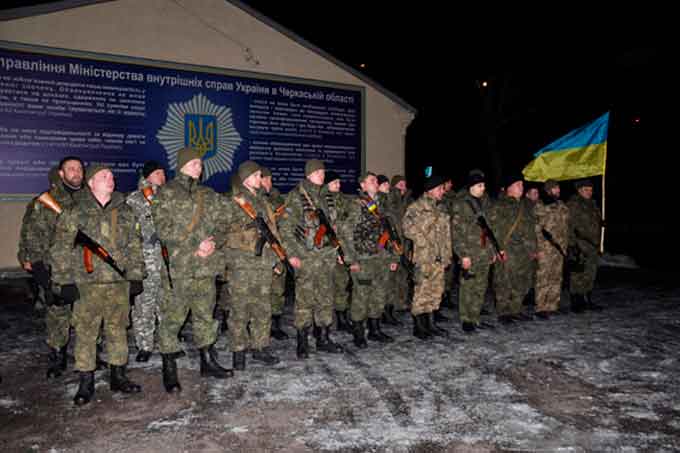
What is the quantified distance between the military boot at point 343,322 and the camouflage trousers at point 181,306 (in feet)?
7.97

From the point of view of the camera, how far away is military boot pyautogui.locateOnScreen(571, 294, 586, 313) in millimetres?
7423

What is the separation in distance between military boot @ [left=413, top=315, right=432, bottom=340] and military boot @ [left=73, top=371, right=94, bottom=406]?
3.43 m

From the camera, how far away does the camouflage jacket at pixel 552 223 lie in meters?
7.19

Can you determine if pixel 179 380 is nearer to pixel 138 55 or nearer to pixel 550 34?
pixel 138 55

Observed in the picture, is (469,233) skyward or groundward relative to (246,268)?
skyward

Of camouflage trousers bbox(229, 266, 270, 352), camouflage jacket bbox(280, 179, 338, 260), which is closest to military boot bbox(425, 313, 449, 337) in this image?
camouflage jacket bbox(280, 179, 338, 260)

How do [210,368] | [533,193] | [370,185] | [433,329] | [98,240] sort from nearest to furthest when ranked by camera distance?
[98,240] < [210,368] < [370,185] < [433,329] < [533,193]

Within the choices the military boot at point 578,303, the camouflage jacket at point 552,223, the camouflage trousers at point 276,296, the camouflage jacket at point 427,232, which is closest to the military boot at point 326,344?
the camouflage trousers at point 276,296

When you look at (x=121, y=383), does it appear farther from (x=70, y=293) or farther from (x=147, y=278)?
(x=147, y=278)

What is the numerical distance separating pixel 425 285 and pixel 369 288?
723 millimetres

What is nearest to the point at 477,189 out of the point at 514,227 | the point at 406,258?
the point at 514,227

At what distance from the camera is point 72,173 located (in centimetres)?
470

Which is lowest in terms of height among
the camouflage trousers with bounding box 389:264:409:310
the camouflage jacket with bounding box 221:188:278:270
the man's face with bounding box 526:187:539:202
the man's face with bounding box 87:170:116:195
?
the camouflage trousers with bounding box 389:264:409:310

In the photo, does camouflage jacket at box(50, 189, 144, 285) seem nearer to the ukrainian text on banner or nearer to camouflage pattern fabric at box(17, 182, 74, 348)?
camouflage pattern fabric at box(17, 182, 74, 348)
